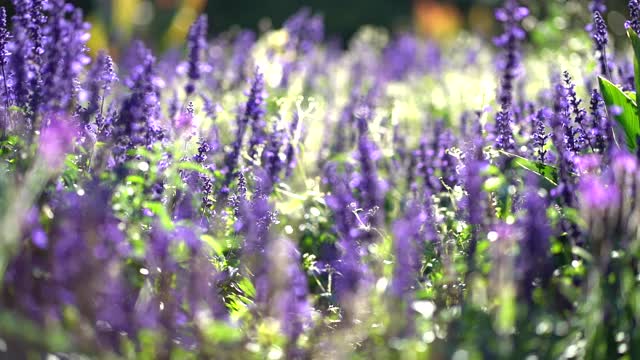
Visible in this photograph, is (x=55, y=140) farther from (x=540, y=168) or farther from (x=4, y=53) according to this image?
(x=540, y=168)

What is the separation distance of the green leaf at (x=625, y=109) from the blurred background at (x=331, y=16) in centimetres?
438

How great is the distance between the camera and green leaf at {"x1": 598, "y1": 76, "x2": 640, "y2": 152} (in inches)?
121

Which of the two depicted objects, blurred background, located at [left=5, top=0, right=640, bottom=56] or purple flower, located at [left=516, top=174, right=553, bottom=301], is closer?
purple flower, located at [left=516, top=174, right=553, bottom=301]

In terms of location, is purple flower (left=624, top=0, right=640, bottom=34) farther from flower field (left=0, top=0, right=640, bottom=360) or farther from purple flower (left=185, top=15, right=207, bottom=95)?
purple flower (left=185, top=15, right=207, bottom=95)

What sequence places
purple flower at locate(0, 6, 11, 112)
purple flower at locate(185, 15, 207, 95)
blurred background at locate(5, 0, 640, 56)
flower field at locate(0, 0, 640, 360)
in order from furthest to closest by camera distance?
blurred background at locate(5, 0, 640, 56), purple flower at locate(185, 15, 207, 95), purple flower at locate(0, 6, 11, 112), flower field at locate(0, 0, 640, 360)

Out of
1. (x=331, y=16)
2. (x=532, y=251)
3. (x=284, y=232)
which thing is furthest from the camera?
(x=331, y=16)

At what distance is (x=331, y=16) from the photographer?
17.8 metres

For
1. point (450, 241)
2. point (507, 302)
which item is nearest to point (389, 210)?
point (450, 241)

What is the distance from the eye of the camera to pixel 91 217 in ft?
7.13

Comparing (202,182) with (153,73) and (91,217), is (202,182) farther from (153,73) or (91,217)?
(91,217)

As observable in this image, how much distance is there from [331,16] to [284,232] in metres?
14.5

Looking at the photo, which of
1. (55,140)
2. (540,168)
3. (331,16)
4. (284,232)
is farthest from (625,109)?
(331,16)

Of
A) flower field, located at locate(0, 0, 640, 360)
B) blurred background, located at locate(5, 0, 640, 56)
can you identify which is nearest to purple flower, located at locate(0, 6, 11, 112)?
flower field, located at locate(0, 0, 640, 360)

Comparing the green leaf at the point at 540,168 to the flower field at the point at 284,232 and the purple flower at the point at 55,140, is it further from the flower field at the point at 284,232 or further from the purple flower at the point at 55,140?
the purple flower at the point at 55,140
